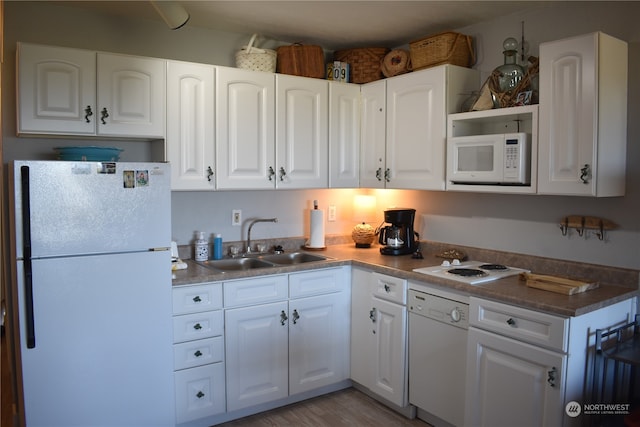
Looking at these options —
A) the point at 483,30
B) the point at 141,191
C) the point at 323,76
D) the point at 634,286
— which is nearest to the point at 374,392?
the point at 634,286

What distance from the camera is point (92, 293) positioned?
247 centimetres

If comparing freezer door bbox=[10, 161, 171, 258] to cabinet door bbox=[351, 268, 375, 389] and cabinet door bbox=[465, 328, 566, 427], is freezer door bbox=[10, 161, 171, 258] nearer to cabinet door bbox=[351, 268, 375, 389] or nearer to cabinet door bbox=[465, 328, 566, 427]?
cabinet door bbox=[351, 268, 375, 389]

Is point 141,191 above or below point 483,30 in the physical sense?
below

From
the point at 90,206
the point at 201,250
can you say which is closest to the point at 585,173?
the point at 201,250

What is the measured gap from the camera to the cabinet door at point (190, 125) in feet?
9.57

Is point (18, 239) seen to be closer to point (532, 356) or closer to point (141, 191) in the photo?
point (141, 191)

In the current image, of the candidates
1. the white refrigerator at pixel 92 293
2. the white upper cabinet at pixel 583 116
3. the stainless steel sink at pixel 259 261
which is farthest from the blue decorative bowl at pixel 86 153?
the white upper cabinet at pixel 583 116

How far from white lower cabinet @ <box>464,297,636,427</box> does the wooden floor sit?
23.5 inches

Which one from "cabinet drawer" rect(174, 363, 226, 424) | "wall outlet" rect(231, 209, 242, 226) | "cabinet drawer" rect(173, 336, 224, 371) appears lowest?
"cabinet drawer" rect(174, 363, 226, 424)

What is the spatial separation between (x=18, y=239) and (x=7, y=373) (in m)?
1.34

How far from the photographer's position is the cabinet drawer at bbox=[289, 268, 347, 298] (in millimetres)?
3096

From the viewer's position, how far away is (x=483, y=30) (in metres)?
3.18

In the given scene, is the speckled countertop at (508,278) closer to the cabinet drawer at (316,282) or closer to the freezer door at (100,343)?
the cabinet drawer at (316,282)

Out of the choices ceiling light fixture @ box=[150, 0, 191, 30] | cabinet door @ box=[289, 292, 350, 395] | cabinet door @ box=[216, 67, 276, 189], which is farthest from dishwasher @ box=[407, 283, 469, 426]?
ceiling light fixture @ box=[150, 0, 191, 30]
